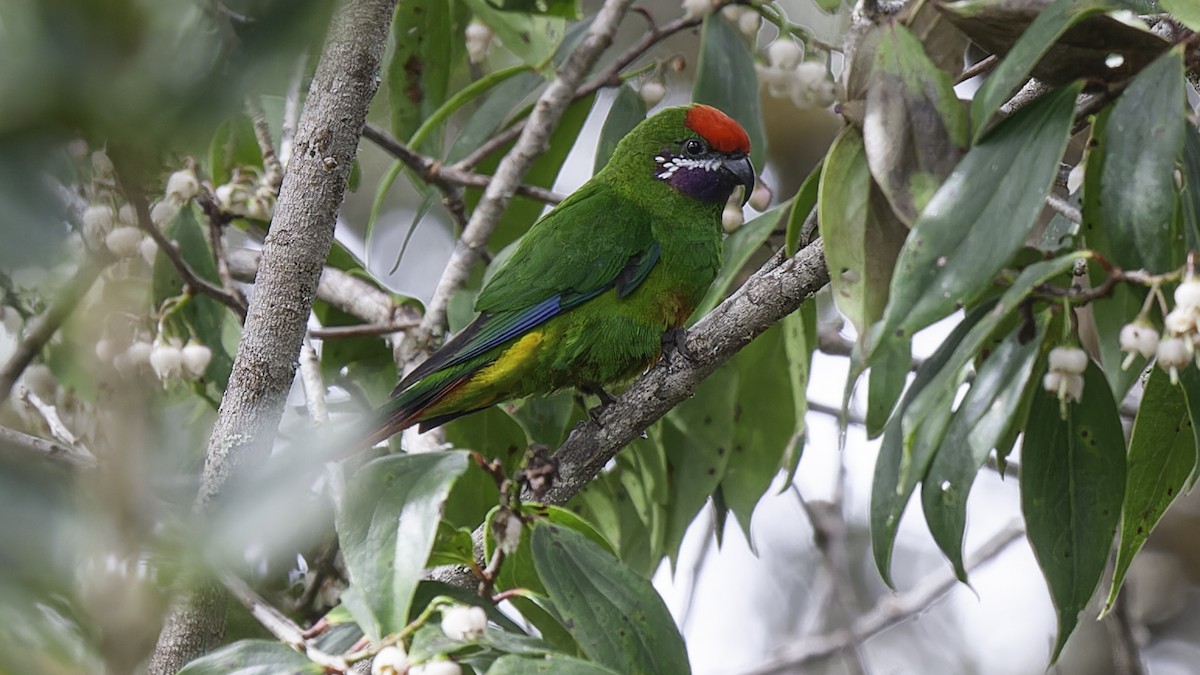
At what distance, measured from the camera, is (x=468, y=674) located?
7.32ft

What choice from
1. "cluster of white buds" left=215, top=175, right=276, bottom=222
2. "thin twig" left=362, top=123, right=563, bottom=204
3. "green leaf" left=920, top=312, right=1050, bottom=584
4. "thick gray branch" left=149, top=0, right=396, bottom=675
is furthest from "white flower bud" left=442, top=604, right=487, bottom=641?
"thin twig" left=362, top=123, right=563, bottom=204

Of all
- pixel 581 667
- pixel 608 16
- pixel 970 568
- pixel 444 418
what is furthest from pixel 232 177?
pixel 970 568

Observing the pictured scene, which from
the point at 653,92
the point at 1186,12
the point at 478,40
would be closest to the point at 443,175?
the point at 478,40

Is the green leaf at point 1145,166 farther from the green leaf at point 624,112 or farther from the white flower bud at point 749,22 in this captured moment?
the green leaf at point 624,112

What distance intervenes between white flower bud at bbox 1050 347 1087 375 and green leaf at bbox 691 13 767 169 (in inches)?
70.5

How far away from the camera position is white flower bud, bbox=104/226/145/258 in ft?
4.23

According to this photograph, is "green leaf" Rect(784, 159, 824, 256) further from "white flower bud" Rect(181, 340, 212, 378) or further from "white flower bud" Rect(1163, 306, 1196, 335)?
"white flower bud" Rect(181, 340, 212, 378)

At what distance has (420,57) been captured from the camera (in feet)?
13.7

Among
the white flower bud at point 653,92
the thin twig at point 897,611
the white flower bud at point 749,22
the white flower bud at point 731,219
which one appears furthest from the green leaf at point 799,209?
the thin twig at point 897,611

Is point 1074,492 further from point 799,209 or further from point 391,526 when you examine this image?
point 391,526

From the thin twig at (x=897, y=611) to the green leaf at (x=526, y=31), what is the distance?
242cm

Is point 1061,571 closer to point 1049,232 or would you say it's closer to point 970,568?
point 1049,232

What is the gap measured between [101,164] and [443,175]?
3.10 m

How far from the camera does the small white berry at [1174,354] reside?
2.02 meters
